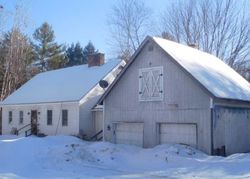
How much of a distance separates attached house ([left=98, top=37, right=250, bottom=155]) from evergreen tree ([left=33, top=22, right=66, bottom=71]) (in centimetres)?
4223

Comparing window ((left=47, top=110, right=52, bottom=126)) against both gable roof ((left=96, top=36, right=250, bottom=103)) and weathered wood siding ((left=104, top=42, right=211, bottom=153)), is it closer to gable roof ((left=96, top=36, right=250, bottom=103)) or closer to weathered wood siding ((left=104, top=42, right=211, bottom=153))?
weathered wood siding ((left=104, top=42, right=211, bottom=153))

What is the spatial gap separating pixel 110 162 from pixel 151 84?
19.4 ft

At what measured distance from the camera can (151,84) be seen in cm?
2352

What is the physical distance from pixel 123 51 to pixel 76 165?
3320cm

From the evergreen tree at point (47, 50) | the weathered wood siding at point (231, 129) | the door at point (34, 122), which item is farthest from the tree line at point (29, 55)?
the weathered wood siding at point (231, 129)

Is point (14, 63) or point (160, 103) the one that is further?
point (14, 63)

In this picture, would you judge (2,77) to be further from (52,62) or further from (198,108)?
(198,108)

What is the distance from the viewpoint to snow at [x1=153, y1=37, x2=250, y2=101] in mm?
21438

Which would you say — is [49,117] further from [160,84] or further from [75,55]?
[75,55]

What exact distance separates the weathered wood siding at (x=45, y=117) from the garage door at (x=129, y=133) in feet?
23.2

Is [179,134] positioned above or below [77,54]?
below

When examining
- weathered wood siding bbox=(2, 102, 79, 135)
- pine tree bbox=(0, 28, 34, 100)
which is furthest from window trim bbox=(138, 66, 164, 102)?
pine tree bbox=(0, 28, 34, 100)

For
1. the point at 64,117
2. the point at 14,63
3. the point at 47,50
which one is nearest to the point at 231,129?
the point at 64,117

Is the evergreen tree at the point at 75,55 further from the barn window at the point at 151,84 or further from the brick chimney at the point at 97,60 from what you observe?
the barn window at the point at 151,84
